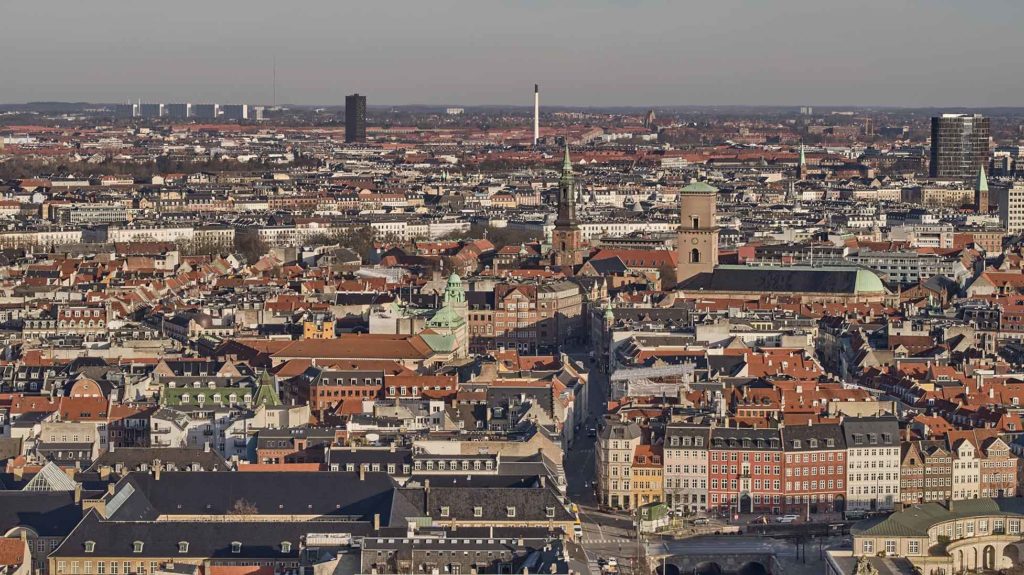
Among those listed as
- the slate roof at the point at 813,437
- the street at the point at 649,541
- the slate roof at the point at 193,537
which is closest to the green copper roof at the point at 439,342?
the street at the point at 649,541

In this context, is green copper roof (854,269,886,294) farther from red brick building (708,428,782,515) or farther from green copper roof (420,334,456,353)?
red brick building (708,428,782,515)

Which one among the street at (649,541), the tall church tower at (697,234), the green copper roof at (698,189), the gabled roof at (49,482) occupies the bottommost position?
the street at (649,541)

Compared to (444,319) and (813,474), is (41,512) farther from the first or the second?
(444,319)

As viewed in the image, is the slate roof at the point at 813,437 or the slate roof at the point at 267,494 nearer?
the slate roof at the point at 267,494

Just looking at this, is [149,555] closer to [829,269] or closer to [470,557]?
[470,557]

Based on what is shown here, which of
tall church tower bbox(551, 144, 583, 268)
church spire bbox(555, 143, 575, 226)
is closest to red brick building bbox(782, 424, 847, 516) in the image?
tall church tower bbox(551, 144, 583, 268)

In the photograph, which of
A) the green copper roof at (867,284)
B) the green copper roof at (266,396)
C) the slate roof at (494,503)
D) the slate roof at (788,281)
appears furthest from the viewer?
the slate roof at (788,281)

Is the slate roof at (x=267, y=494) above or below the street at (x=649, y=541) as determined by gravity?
above

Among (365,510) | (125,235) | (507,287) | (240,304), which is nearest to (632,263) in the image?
(507,287)

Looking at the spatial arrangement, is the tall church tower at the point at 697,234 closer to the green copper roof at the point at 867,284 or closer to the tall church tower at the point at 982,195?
the green copper roof at the point at 867,284
